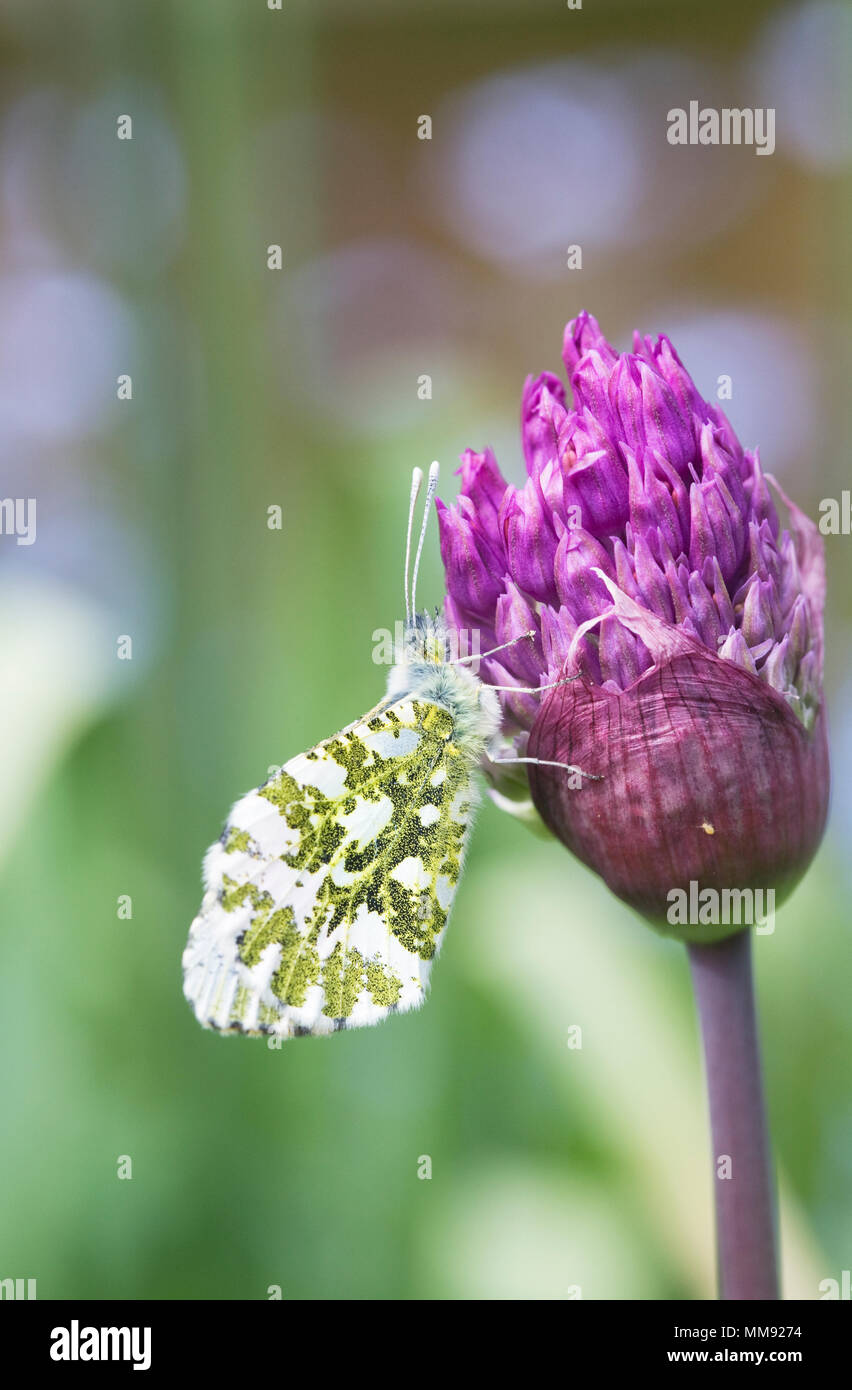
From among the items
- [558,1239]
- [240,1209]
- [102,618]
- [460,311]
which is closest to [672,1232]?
[558,1239]

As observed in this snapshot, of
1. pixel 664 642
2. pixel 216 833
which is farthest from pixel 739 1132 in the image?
pixel 216 833

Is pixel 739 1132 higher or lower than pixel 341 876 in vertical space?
lower

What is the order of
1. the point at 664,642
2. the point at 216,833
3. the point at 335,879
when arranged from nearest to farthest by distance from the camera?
the point at 664,642 → the point at 335,879 → the point at 216,833

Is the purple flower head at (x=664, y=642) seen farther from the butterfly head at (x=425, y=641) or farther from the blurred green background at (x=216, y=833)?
the blurred green background at (x=216, y=833)

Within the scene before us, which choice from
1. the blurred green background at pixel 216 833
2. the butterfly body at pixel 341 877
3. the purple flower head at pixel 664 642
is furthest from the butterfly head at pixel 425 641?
→ the blurred green background at pixel 216 833

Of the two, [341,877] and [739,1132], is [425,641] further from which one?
[739,1132]

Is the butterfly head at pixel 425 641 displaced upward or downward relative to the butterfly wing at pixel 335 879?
upward

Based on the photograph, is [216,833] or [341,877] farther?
[216,833]

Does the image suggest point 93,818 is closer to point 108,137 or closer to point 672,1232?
point 672,1232

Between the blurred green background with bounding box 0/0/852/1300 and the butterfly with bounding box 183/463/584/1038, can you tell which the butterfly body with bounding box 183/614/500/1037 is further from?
the blurred green background with bounding box 0/0/852/1300
